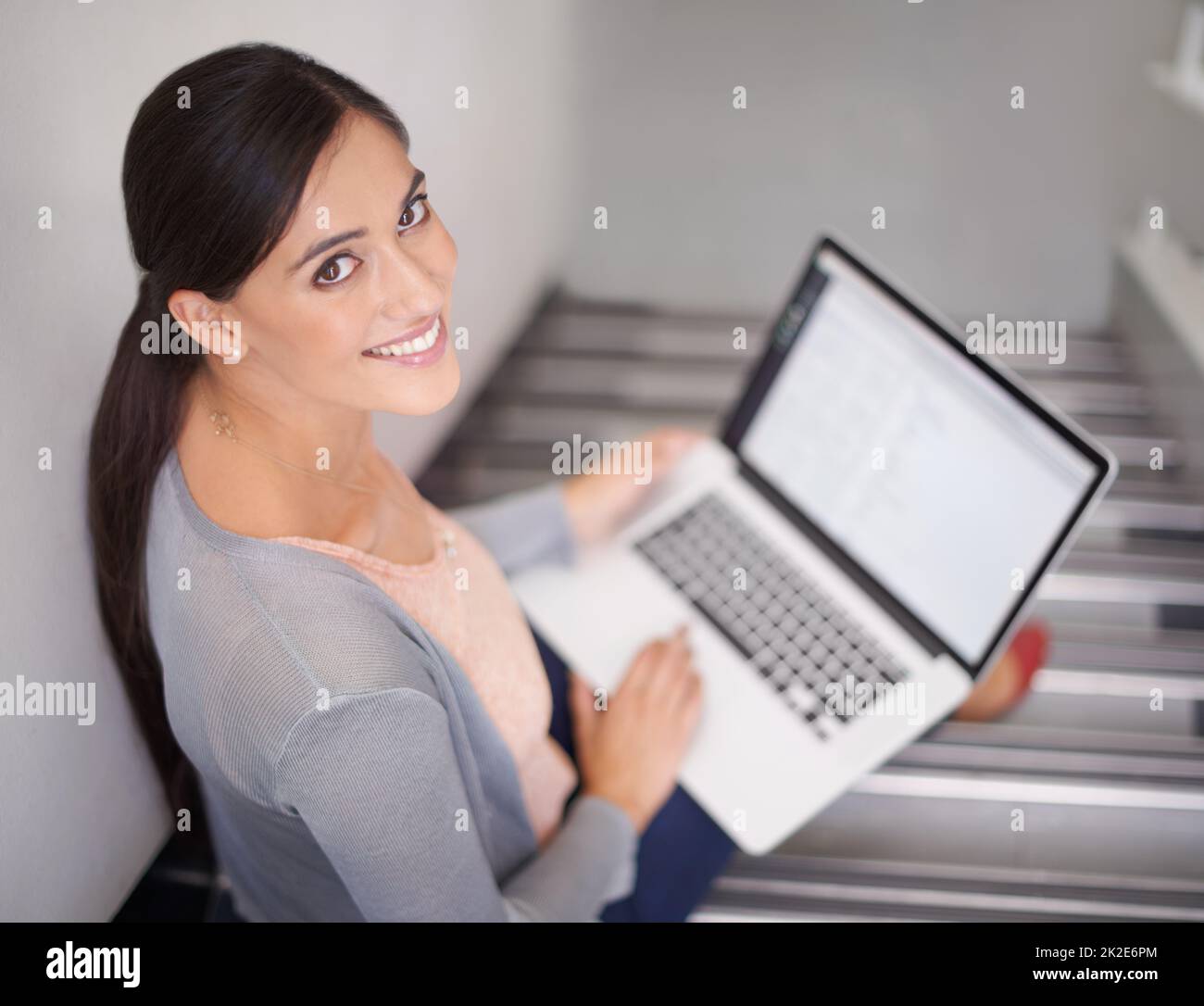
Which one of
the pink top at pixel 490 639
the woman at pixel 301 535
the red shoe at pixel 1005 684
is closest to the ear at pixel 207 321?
the woman at pixel 301 535

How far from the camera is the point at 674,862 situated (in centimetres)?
73

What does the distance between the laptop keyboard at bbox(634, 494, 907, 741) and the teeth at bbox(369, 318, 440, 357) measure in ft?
1.36

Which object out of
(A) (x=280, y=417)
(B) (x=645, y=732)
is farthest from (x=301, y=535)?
(B) (x=645, y=732)

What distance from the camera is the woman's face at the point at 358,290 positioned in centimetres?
44

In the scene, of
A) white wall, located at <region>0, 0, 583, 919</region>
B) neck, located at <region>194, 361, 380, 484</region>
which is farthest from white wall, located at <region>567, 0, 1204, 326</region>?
neck, located at <region>194, 361, 380, 484</region>

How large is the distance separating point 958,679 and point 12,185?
684mm

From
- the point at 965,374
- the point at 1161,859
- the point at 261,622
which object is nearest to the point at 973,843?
the point at 1161,859

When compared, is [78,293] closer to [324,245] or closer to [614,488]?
[324,245]

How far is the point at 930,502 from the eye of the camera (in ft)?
2.43

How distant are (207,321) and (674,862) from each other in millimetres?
509

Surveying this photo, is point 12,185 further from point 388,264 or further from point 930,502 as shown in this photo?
point 930,502

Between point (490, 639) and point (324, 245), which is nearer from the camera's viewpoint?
point (324, 245)

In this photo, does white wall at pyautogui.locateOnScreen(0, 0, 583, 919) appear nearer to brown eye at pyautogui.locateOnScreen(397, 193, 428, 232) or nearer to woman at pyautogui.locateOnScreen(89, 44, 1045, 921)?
woman at pyautogui.locateOnScreen(89, 44, 1045, 921)

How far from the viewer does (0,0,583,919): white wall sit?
1.49ft
